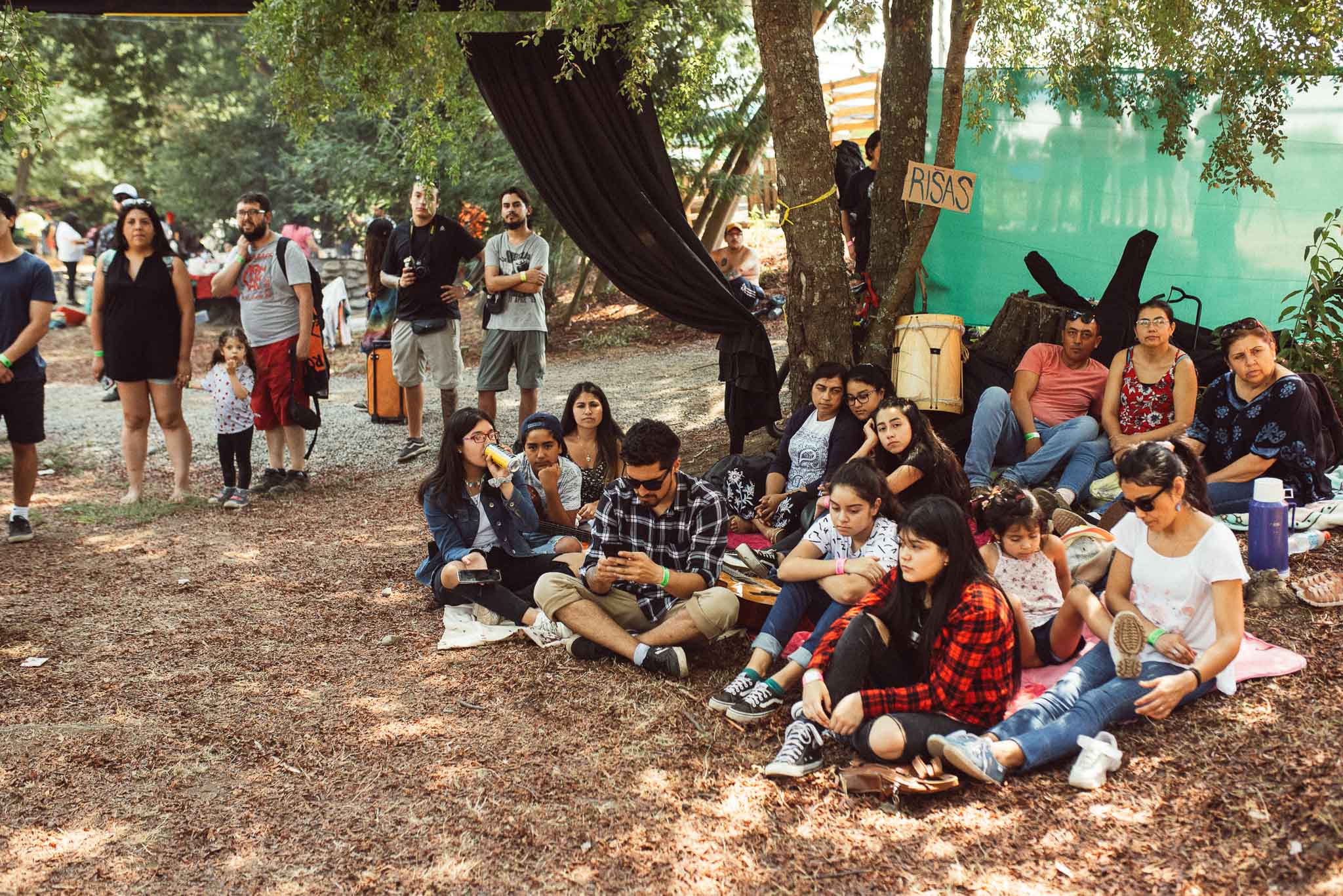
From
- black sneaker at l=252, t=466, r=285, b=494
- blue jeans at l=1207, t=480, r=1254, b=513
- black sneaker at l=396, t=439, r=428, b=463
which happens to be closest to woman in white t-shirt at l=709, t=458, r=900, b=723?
blue jeans at l=1207, t=480, r=1254, b=513

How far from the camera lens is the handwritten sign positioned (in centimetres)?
535

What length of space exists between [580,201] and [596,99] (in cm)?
52

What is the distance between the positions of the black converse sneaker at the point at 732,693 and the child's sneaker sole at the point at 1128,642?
1113 millimetres

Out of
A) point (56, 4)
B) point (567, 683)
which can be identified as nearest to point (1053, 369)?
point (567, 683)

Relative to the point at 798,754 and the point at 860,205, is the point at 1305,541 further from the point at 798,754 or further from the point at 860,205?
the point at 860,205

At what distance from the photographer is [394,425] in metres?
8.38

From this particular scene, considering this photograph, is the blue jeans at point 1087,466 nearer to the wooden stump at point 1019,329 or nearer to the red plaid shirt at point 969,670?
the wooden stump at point 1019,329

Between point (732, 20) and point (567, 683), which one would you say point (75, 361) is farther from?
point (567, 683)

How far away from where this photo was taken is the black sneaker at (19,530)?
5.66 m

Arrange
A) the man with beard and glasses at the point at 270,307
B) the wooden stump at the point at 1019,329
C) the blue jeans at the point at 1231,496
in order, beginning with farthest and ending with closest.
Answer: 1. the man with beard and glasses at the point at 270,307
2. the wooden stump at the point at 1019,329
3. the blue jeans at the point at 1231,496

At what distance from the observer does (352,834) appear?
2996 millimetres

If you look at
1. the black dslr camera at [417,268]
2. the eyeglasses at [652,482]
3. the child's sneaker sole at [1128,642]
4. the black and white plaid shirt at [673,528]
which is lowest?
the child's sneaker sole at [1128,642]

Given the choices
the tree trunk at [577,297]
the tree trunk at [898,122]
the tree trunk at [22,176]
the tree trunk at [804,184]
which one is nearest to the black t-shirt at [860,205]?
the tree trunk at [898,122]

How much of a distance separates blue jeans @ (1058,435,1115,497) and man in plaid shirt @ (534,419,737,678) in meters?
1.86
